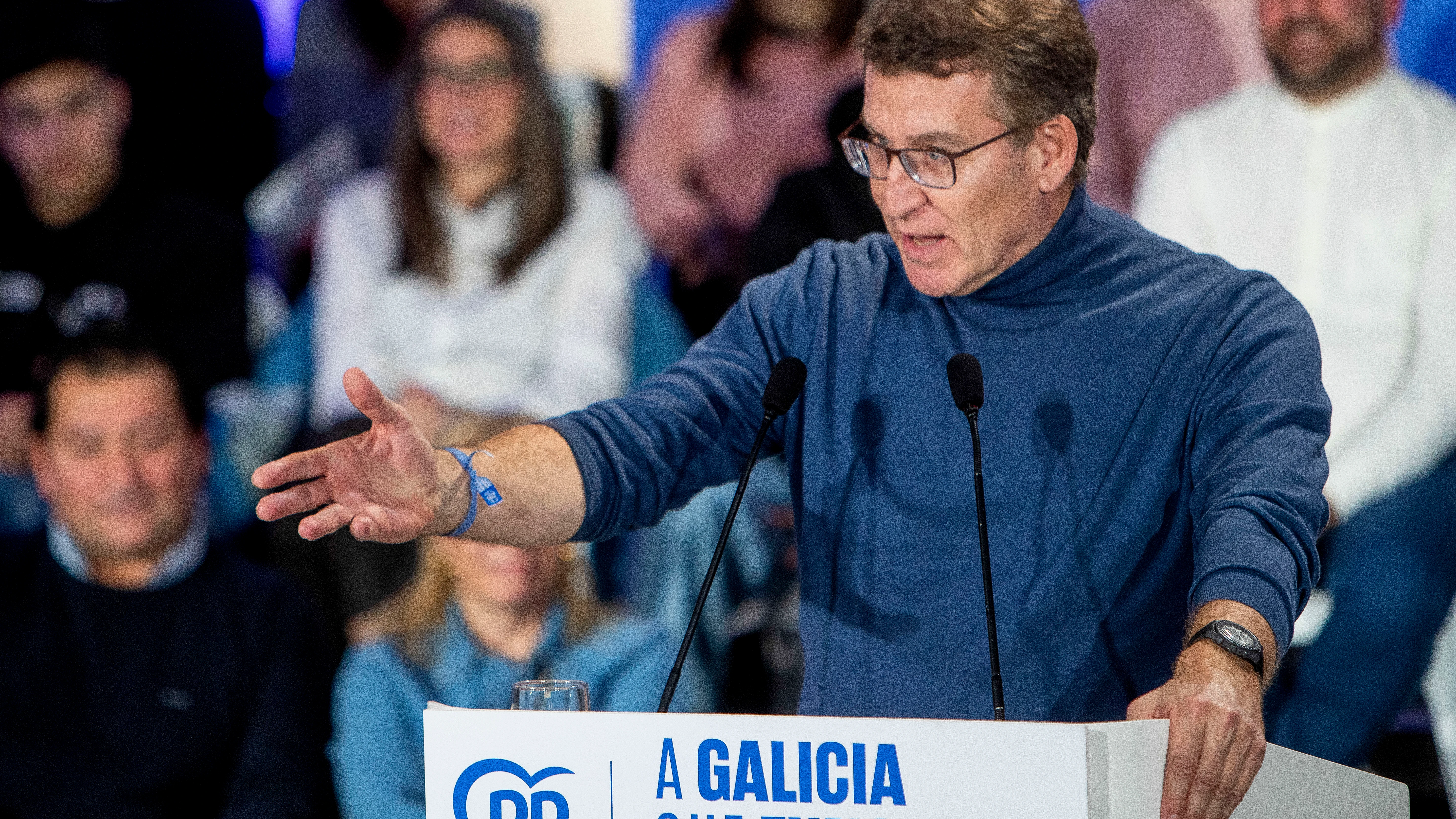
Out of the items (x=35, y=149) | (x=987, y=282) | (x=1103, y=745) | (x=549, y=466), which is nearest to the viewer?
(x=1103, y=745)

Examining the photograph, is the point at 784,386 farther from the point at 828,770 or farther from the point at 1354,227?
the point at 1354,227

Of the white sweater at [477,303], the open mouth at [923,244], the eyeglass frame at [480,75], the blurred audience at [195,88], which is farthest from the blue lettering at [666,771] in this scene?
the blurred audience at [195,88]

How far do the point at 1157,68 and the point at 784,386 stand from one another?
2.58 m

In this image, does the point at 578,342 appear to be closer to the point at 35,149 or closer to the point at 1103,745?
the point at 35,149

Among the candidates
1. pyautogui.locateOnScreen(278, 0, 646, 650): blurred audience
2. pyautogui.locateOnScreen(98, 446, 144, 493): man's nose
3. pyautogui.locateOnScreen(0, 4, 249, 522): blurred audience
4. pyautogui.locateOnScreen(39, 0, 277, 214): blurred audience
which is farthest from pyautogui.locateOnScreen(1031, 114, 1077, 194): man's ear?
pyautogui.locateOnScreen(39, 0, 277, 214): blurred audience

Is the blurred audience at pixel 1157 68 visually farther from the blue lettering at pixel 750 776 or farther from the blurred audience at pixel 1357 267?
the blue lettering at pixel 750 776

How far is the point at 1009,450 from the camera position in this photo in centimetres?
171

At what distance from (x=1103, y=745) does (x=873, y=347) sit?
0.79m

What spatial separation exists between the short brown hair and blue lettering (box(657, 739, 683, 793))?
884mm

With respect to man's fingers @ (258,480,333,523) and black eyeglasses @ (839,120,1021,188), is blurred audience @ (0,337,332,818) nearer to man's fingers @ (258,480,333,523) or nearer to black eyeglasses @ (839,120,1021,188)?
man's fingers @ (258,480,333,523)

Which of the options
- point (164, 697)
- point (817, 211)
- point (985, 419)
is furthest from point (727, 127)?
point (985, 419)

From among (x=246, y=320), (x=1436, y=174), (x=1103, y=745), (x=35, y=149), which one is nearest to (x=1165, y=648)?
(x=1103, y=745)

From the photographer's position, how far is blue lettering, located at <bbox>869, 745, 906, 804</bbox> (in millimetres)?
1144

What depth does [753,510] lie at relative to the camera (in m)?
3.52
